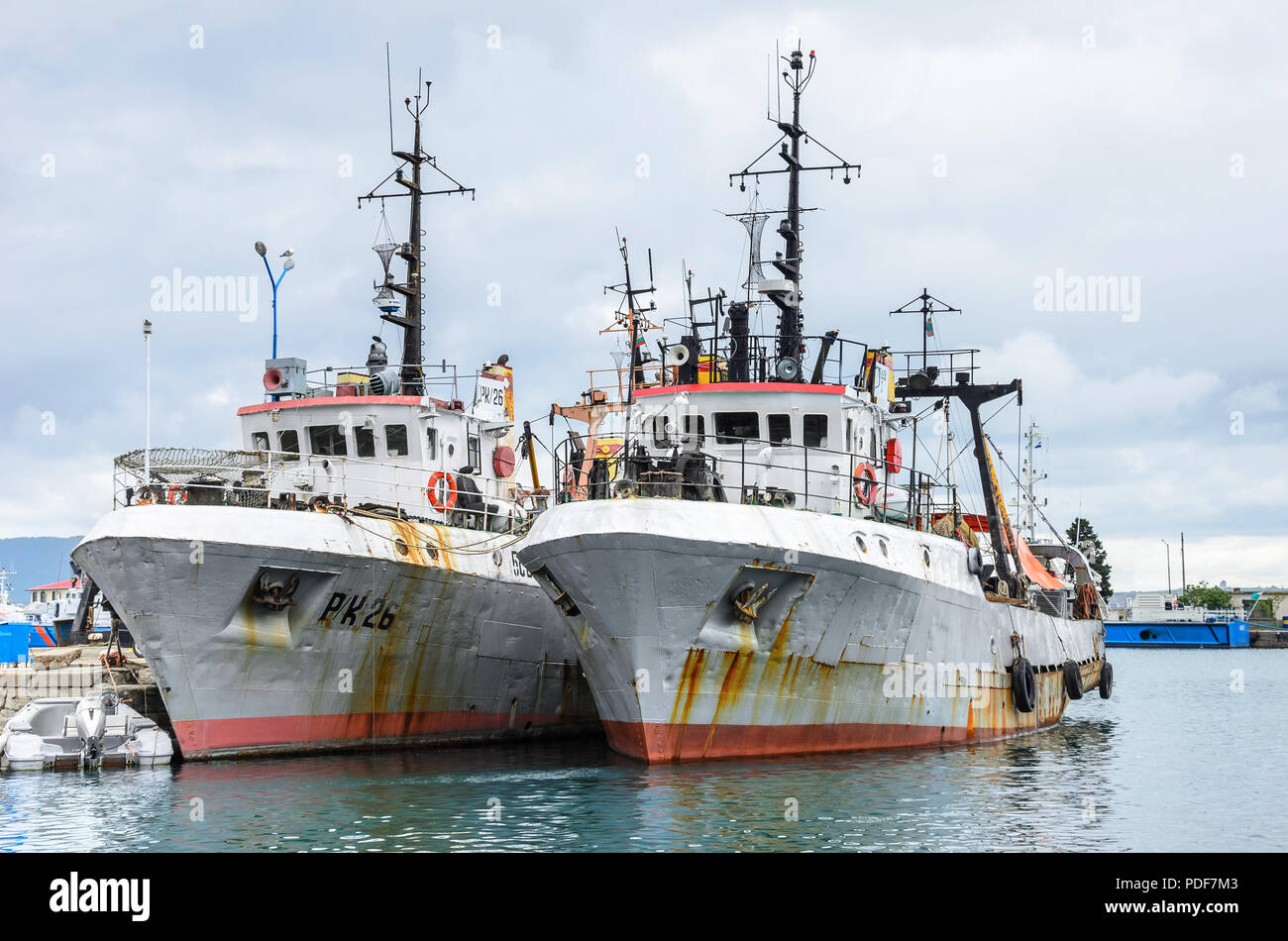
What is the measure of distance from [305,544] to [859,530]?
9269mm

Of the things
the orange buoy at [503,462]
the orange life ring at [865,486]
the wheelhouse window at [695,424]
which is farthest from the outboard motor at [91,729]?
the orange life ring at [865,486]

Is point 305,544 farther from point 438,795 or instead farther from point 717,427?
point 717,427

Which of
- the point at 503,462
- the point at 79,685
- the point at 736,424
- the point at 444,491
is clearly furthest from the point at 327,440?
the point at 736,424

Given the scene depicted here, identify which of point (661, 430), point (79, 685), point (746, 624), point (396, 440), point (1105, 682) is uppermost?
point (396, 440)

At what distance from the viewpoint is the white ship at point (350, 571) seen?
21.4 metres

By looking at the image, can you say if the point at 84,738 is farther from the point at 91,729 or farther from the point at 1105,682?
the point at 1105,682

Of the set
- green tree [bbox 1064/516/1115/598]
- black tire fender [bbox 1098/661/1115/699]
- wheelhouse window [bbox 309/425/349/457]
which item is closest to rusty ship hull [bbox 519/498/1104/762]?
wheelhouse window [bbox 309/425/349/457]

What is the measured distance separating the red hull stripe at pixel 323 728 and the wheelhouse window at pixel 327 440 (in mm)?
5721

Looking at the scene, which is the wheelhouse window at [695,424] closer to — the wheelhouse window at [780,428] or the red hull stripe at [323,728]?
the wheelhouse window at [780,428]

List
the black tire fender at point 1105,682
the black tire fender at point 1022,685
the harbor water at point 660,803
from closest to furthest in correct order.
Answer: the harbor water at point 660,803 → the black tire fender at point 1022,685 → the black tire fender at point 1105,682

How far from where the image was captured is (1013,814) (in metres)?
17.2

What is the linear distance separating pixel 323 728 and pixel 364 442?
611 centimetres

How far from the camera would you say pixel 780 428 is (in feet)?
77.2
